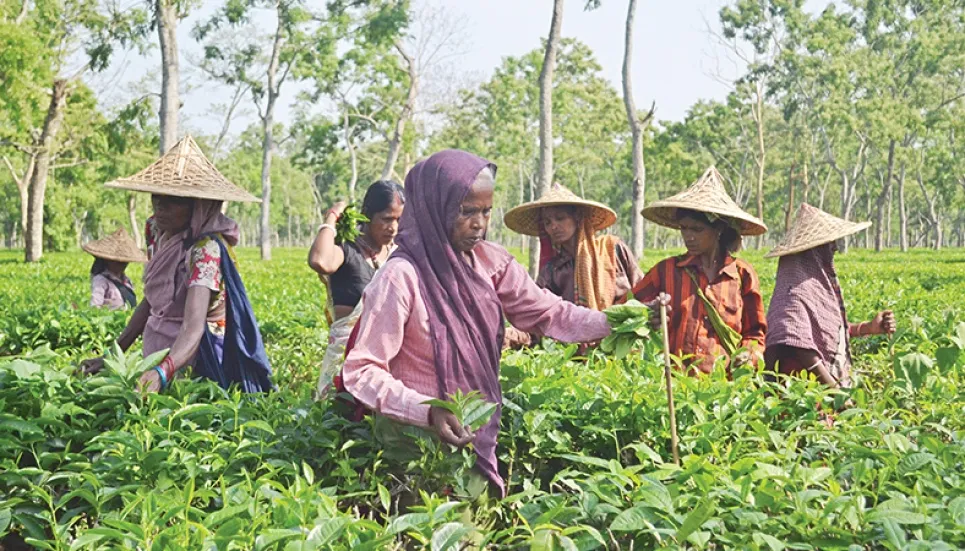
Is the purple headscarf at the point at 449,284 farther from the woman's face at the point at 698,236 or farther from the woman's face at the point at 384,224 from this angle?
the woman's face at the point at 384,224

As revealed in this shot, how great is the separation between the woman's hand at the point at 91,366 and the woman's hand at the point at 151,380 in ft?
0.72

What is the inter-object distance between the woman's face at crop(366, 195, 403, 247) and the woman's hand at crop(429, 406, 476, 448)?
233 centimetres

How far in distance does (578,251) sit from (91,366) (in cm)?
284

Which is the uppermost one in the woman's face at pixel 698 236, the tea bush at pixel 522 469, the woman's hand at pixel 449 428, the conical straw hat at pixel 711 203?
the conical straw hat at pixel 711 203

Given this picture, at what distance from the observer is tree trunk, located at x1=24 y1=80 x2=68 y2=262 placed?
955 inches

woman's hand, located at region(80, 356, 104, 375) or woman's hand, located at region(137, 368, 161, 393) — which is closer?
→ woman's hand, located at region(137, 368, 161, 393)

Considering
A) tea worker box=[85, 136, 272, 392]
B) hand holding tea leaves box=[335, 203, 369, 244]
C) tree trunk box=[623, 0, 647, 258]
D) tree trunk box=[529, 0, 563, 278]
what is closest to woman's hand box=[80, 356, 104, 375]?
tea worker box=[85, 136, 272, 392]

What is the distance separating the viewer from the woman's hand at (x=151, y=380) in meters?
2.95

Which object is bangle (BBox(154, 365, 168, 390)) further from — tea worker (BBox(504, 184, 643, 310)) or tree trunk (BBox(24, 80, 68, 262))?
tree trunk (BBox(24, 80, 68, 262))

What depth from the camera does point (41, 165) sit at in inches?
990

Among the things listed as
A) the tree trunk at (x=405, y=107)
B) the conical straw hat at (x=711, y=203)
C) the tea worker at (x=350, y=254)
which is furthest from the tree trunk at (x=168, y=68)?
the tree trunk at (x=405, y=107)

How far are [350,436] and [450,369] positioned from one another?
463 mm

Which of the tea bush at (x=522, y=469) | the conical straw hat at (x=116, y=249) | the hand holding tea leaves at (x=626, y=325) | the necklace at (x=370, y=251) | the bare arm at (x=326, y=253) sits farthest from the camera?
the conical straw hat at (x=116, y=249)

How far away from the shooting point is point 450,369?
8.43 feet
